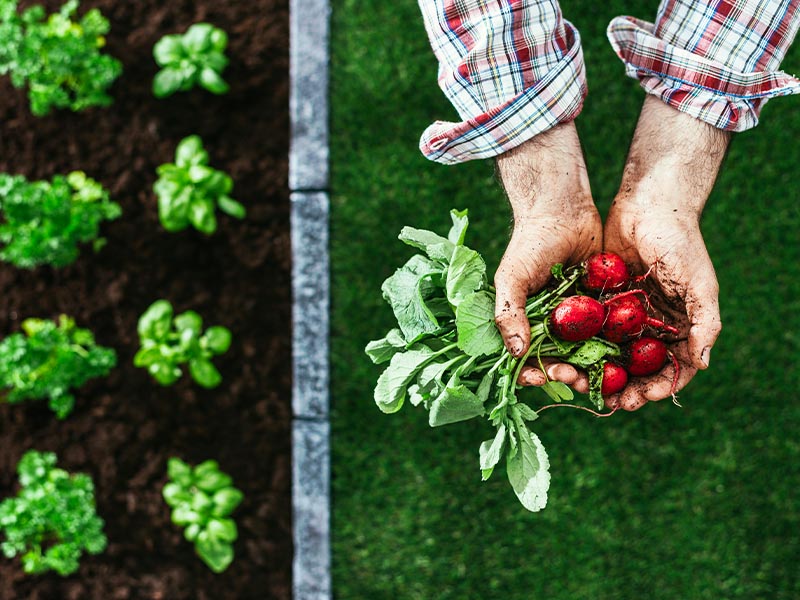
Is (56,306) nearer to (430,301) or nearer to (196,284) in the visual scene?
(196,284)

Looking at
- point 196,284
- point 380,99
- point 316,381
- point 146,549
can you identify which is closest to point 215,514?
point 146,549

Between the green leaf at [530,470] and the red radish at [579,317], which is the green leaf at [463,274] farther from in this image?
the green leaf at [530,470]

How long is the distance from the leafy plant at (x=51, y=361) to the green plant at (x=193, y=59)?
94 cm

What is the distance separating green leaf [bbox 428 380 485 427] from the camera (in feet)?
4.98

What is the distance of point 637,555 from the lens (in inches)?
102

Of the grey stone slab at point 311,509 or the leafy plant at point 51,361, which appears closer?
the leafy plant at point 51,361

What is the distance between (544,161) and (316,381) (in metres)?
1.28

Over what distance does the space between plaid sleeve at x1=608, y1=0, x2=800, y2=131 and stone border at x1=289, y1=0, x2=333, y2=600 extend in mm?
1238

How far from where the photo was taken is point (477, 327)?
61.5 inches

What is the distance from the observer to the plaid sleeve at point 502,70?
1629mm

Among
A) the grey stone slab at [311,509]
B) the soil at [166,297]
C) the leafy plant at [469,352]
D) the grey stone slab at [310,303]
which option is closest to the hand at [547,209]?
the leafy plant at [469,352]

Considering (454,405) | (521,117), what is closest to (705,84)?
(521,117)

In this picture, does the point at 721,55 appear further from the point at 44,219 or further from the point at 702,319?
the point at 44,219

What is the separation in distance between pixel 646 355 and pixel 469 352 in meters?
0.42
